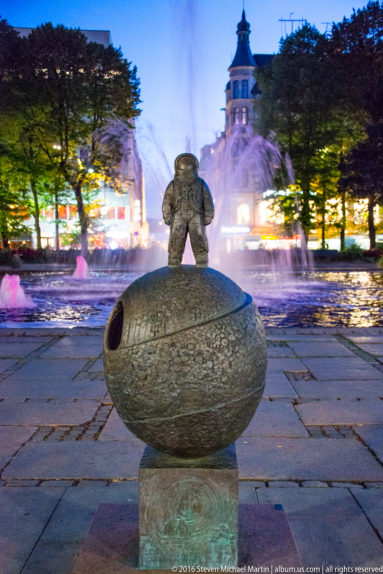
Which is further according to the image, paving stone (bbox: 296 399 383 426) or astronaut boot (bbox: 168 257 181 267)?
paving stone (bbox: 296 399 383 426)

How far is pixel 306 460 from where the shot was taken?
14.5 feet

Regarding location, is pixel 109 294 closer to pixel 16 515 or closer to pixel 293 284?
pixel 293 284

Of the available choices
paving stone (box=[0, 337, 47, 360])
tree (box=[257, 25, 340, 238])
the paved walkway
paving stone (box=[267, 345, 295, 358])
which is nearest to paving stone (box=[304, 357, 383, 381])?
the paved walkway

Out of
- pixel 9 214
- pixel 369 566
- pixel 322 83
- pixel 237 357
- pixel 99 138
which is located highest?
pixel 322 83

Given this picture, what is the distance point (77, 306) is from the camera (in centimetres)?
1544

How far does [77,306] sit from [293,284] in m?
10.2

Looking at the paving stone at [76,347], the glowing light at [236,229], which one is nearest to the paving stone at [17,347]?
the paving stone at [76,347]

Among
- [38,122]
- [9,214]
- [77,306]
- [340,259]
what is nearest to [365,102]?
[340,259]

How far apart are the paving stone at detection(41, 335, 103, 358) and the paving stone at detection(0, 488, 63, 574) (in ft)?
15.3

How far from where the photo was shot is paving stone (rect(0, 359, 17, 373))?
7671mm

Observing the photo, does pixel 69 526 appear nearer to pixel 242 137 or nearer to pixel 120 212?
pixel 120 212

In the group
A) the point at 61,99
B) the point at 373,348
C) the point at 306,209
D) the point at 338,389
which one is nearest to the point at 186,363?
the point at 338,389

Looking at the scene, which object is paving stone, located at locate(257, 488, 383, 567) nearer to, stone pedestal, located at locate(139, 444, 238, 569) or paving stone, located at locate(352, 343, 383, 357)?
stone pedestal, located at locate(139, 444, 238, 569)

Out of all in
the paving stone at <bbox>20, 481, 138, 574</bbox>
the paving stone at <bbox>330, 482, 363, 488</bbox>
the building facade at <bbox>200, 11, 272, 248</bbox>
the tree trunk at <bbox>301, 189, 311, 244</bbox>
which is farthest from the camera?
the building facade at <bbox>200, 11, 272, 248</bbox>
